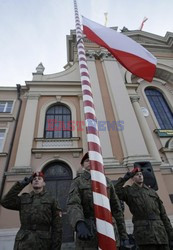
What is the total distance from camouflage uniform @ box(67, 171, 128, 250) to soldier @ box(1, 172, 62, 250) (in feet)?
1.72

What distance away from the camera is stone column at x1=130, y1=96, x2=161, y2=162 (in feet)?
23.6

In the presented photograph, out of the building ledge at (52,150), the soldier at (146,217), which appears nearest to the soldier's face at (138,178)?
the soldier at (146,217)

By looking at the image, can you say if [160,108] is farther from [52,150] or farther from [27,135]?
[27,135]

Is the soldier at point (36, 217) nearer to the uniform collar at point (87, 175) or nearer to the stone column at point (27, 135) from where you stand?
the uniform collar at point (87, 175)

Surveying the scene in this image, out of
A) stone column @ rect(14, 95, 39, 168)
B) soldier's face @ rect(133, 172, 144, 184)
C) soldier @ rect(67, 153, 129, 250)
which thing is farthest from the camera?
stone column @ rect(14, 95, 39, 168)

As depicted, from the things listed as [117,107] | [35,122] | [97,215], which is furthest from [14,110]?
[97,215]

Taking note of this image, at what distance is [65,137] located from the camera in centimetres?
743

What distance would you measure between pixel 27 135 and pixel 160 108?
28.3ft

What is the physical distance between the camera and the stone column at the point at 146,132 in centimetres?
718

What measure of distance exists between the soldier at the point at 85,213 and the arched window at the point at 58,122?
216 inches

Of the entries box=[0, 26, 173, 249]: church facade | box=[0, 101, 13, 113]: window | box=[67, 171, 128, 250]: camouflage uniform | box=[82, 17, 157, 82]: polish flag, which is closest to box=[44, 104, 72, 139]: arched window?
box=[0, 26, 173, 249]: church facade

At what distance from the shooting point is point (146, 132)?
7941 mm

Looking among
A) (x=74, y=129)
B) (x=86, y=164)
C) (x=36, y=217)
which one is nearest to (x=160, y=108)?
(x=74, y=129)

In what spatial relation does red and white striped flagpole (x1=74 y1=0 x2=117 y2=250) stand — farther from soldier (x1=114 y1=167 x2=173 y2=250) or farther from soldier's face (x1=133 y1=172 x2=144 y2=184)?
soldier's face (x1=133 y1=172 x2=144 y2=184)
